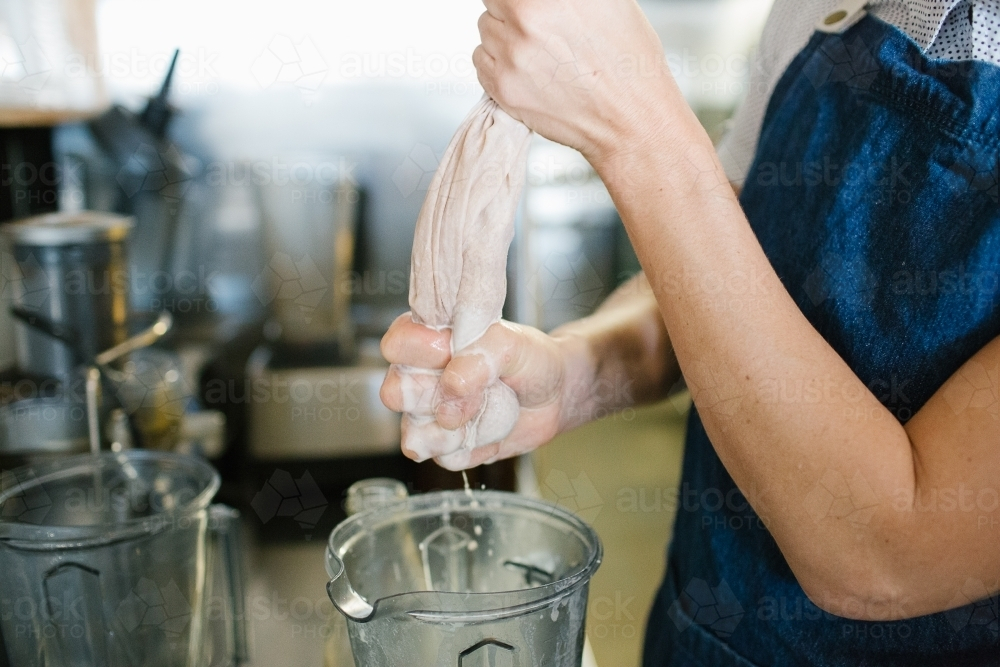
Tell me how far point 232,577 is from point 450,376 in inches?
13.1

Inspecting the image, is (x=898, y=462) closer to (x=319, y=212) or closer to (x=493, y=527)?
(x=493, y=527)

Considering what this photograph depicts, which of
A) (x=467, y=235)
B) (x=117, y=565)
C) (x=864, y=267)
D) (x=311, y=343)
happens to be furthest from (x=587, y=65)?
(x=311, y=343)

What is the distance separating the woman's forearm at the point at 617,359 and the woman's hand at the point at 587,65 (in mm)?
247

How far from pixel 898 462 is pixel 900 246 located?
180 millimetres

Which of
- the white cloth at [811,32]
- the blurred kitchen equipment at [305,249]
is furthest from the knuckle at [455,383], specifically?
the blurred kitchen equipment at [305,249]

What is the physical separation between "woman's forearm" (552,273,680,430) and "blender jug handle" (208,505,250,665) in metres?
0.32

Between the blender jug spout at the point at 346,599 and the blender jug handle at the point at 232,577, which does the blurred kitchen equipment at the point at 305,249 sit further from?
the blender jug spout at the point at 346,599

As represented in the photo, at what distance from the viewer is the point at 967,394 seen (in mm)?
490

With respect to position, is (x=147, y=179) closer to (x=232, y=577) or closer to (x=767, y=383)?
(x=232, y=577)


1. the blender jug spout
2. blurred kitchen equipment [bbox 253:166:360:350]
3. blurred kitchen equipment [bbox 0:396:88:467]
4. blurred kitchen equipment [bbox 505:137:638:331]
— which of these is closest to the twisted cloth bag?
the blender jug spout

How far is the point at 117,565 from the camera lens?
0.65 m

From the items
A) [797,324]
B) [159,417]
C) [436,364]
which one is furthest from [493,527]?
[159,417]

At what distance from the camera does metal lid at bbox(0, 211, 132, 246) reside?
0.92 metres

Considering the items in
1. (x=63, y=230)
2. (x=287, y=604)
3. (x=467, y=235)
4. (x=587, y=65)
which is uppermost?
(x=587, y=65)
